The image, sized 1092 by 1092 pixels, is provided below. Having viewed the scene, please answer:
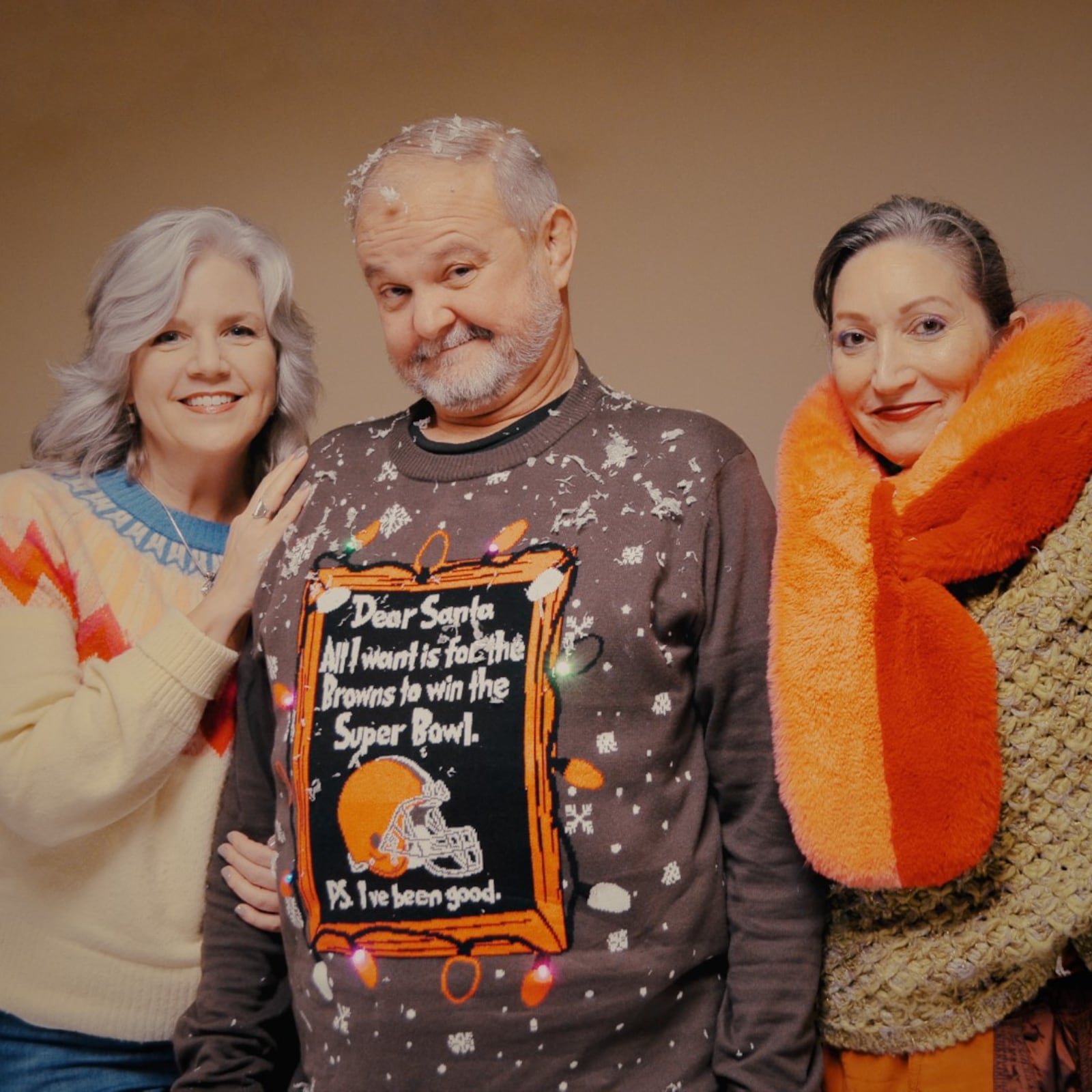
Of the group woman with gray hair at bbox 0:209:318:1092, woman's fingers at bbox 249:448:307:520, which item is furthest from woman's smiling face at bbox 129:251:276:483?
woman's fingers at bbox 249:448:307:520

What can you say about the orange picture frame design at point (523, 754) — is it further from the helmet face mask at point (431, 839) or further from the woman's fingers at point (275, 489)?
the woman's fingers at point (275, 489)

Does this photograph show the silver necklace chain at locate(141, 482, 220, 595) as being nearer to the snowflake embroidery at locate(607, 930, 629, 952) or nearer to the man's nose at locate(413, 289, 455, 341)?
the man's nose at locate(413, 289, 455, 341)

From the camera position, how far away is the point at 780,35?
2244mm

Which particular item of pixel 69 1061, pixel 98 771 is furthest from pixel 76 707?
pixel 69 1061

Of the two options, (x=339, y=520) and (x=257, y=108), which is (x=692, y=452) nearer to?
(x=339, y=520)

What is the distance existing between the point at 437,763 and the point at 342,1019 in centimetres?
29

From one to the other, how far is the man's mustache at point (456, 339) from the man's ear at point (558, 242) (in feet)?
0.37

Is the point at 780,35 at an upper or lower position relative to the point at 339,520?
upper

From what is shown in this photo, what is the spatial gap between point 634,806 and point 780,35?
156 cm

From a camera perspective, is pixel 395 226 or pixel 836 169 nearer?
A: pixel 395 226

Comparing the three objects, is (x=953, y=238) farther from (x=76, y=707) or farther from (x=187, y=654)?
(x=76, y=707)

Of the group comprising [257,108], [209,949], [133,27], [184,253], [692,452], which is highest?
[133,27]

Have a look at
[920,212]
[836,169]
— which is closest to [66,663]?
[920,212]

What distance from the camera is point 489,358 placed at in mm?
1455
